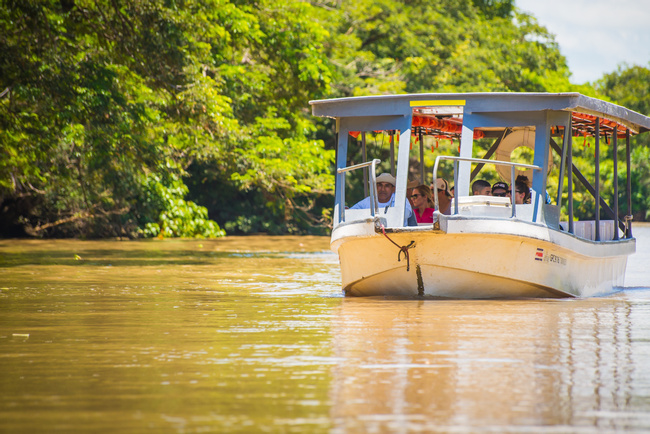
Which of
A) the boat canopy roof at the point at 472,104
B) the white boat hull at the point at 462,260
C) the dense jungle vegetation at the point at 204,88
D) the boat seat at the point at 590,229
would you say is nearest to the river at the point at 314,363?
the white boat hull at the point at 462,260

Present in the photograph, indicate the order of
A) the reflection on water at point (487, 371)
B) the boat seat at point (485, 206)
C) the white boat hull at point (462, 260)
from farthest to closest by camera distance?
the boat seat at point (485, 206)
the white boat hull at point (462, 260)
the reflection on water at point (487, 371)

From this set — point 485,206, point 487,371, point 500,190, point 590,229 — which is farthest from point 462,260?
point 487,371

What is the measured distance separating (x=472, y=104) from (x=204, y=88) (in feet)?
38.6

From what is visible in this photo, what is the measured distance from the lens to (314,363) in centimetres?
686

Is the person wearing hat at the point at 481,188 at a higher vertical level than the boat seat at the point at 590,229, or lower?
higher

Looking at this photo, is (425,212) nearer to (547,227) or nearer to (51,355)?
(547,227)

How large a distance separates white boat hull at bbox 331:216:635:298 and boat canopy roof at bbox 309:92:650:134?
57.8 inches

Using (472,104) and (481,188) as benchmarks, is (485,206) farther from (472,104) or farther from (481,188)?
(481,188)

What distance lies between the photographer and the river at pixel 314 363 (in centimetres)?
515

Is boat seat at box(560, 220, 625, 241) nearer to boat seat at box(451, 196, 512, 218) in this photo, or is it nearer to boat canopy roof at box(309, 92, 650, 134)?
boat canopy roof at box(309, 92, 650, 134)

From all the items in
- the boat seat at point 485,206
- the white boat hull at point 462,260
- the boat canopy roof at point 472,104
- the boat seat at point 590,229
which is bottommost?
the white boat hull at point 462,260

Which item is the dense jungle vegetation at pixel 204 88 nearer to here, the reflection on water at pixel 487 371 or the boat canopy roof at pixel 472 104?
the boat canopy roof at pixel 472 104

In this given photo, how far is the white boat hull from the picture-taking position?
11461mm

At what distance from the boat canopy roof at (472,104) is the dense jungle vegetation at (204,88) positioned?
8.10m
